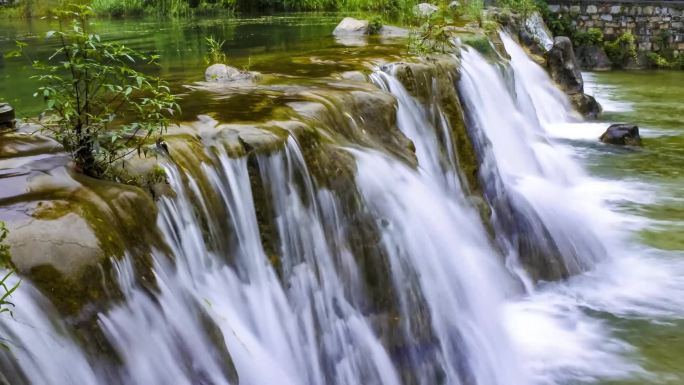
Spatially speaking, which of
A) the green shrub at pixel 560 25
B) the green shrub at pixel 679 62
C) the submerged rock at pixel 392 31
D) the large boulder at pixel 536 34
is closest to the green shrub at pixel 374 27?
the submerged rock at pixel 392 31

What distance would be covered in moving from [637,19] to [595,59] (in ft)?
5.79

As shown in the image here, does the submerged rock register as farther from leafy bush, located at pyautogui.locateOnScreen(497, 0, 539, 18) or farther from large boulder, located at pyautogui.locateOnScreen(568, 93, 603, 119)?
leafy bush, located at pyautogui.locateOnScreen(497, 0, 539, 18)

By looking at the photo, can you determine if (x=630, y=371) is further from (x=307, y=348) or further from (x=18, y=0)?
(x=18, y=0)

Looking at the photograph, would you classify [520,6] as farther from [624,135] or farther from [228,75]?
[228,75]

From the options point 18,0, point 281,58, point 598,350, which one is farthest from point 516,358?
point 18,0

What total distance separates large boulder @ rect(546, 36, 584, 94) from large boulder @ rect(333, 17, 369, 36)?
4428 mm

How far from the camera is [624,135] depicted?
35.1ft

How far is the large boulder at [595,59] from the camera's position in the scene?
19906 mm

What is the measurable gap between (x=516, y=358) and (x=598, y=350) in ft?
2.18

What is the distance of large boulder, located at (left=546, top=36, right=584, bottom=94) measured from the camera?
1360 centimetres

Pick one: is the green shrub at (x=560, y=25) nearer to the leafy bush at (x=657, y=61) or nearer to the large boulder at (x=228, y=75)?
the leafy bush at (x=657, y=61)

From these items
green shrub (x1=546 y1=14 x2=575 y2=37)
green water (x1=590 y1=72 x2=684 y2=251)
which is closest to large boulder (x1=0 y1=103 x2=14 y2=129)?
green water (x1=590 y1=72 x2=684 y2=251)

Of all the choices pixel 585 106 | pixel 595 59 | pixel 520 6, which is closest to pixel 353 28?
pixel 585 106

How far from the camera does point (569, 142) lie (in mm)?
11078
